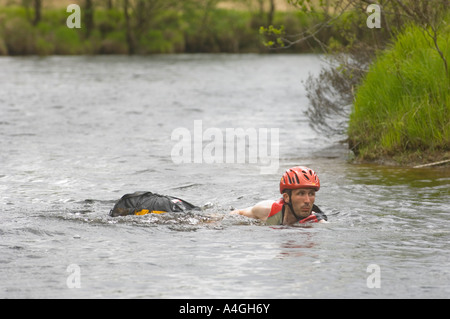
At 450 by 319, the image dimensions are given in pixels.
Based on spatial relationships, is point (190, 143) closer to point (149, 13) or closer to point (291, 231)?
point (291, 231)

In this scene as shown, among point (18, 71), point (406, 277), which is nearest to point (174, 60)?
point (18, 71)

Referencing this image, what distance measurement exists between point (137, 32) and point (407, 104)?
5232cm

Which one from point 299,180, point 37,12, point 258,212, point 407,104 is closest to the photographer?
point 299,180

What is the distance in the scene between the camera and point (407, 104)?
1491 centimetres

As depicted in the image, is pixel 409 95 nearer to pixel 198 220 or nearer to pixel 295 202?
pixel 295 202

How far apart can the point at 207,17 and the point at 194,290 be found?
6133 centimetres

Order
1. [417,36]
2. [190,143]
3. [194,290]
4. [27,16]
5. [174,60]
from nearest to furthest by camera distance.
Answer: [194,290], [417,36], [190,143], [174,60], [27,16]

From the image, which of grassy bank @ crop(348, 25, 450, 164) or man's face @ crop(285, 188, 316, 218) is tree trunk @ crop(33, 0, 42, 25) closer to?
grassy bank @ crop(348, 25, 450, 164)

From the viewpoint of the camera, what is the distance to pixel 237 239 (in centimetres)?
958

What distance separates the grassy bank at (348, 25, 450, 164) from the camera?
1469cm

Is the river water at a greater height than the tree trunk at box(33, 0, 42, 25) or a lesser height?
lesser

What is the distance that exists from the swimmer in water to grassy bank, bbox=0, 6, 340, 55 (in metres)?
48.7

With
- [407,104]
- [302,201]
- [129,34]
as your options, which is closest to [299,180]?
[302,201]

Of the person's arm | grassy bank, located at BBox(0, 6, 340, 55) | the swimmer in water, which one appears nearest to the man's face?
the swimmer in water
